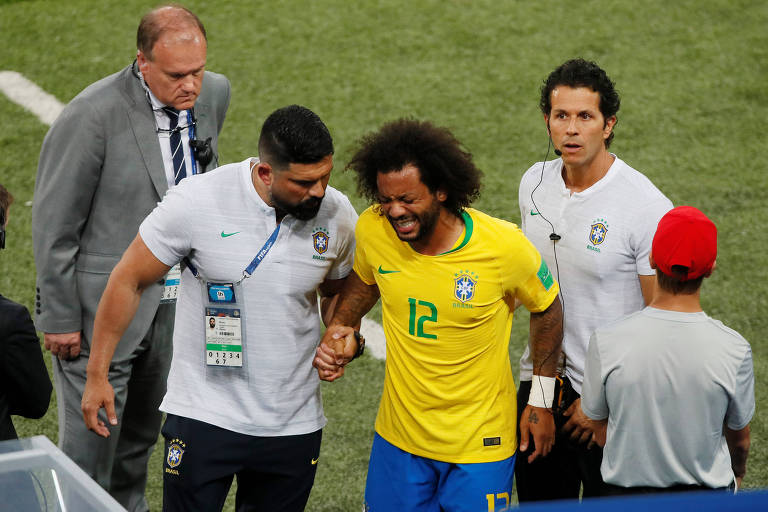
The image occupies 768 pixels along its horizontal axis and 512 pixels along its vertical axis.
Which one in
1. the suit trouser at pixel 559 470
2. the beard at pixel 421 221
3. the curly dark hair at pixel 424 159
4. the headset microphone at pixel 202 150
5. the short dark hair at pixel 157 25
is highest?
the short dark hair at pixel 157 25

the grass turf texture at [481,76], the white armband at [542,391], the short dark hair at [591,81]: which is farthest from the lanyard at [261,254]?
the grass turf texture at [481,76]

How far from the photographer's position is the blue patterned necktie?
3.84m

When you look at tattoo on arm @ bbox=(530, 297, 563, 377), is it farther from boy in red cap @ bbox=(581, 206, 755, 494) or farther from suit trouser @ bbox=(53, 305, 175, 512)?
suit trouser @ bbox=(53, 305, 175, 512)

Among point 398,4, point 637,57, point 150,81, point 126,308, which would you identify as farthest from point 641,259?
point 398,4

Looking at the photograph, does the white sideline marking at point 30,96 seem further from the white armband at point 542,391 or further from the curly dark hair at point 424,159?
the white armband at point 542,391

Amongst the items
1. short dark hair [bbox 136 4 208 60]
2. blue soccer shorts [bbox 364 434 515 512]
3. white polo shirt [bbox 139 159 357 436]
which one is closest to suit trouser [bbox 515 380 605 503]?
blue soccer shorts [bbox 364 434 515 512]

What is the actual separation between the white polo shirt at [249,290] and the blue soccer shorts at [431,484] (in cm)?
27

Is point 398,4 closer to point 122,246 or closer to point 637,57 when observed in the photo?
point 637,57

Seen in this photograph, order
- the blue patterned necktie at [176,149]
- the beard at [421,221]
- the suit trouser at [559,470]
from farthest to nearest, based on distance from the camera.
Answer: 1. the blue patterned necktie at [176,149]
2. the suit trouser at [559,470]
3. the beard at [421,221]

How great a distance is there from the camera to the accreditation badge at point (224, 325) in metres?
3.19

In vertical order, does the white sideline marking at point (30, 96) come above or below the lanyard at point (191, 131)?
above

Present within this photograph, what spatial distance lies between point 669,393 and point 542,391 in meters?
0.60

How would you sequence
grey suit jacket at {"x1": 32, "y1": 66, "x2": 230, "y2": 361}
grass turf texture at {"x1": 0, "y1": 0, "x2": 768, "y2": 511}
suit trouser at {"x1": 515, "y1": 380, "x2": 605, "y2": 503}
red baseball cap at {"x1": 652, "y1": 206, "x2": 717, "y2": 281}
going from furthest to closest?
grass turf texture at {"x1": 0, "y1": 0, "x2": 768, "y2": 511}
grey suit jacket at {"x1": 32, "y1": 66, "x2": 230, "y2": 361}
suit trouser at {"x1": 515, "y1": 380, "x2": 605, "y2": 503}
red baseball cap at {"x1": 652, "y1": 206, "x2": 717, "y2": 281}

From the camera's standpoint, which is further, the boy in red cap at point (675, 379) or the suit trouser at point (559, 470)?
the suit trouser at point (559, 470)
